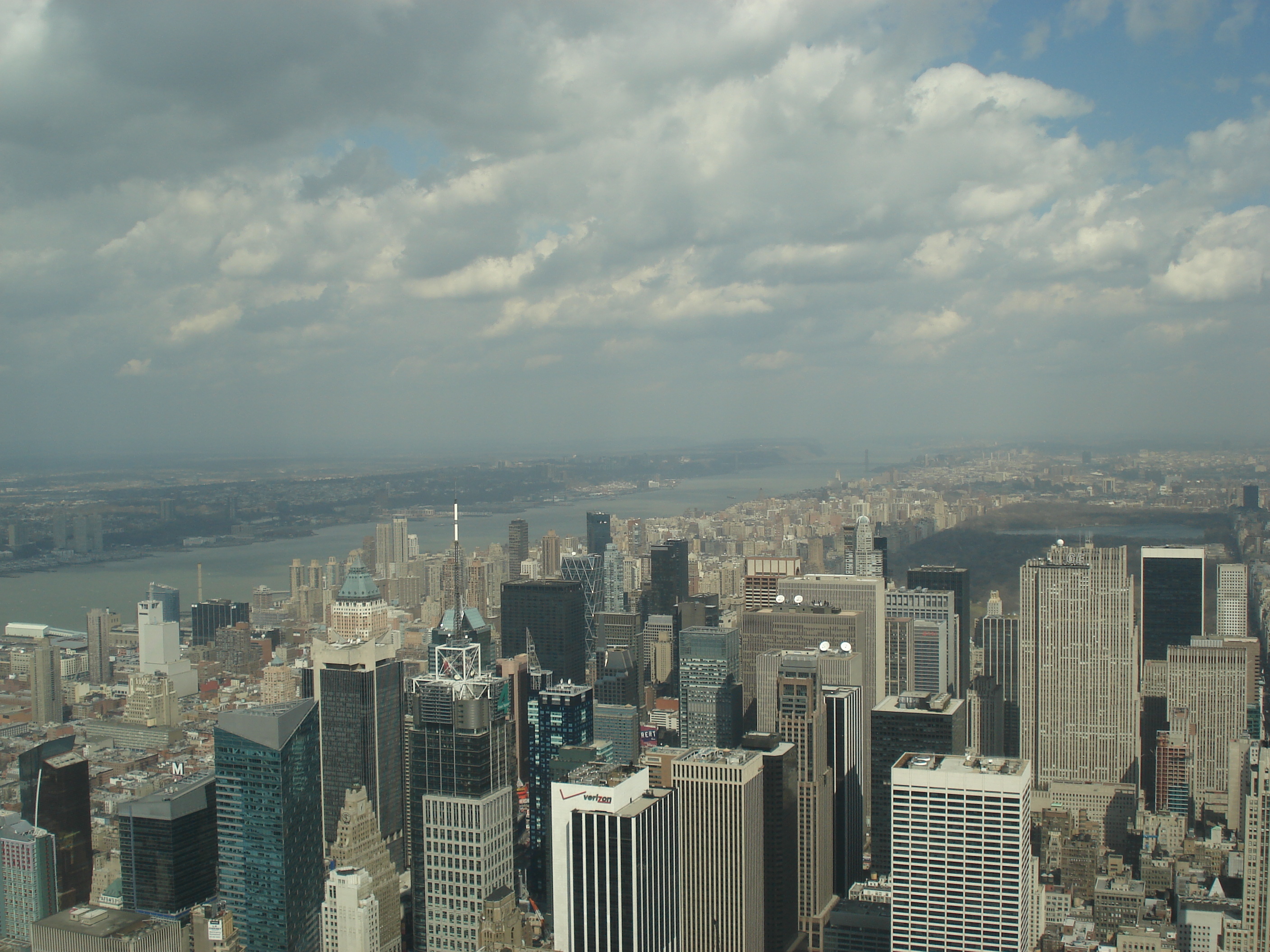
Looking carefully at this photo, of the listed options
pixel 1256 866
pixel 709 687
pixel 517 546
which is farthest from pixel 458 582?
pixel 1256 866

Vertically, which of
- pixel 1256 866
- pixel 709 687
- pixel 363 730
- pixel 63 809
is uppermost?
pixel 363 730

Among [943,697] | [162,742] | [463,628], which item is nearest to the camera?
[162,742]

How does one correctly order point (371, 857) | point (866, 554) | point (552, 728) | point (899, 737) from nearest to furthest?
point (371, 857), point (899, 737), point (552, 728), point (866, 554)

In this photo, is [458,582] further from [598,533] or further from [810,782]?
[810,782]

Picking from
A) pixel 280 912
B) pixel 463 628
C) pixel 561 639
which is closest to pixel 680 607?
pixel 561 639

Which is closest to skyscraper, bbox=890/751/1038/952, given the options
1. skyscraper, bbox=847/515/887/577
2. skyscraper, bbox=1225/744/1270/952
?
skyscraper, bbox=1225/744/1270/952

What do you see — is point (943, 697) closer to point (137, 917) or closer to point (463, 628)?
point (463, 628)

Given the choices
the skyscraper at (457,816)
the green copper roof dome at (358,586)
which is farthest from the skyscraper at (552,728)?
the green copper roof dome at (358,586)
